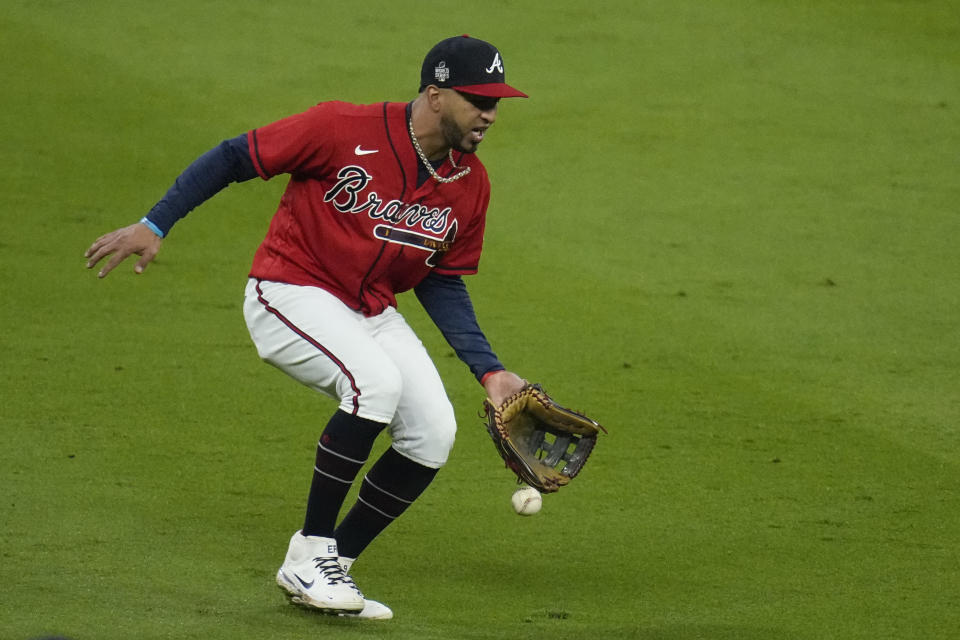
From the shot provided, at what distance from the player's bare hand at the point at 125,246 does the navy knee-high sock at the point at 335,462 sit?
0.70 meters

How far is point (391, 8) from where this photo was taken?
11.7m

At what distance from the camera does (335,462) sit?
393cm

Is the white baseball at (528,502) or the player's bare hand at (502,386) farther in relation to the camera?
the player's bare hand at (502,386)

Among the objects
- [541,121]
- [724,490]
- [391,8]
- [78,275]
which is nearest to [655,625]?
[724,490]

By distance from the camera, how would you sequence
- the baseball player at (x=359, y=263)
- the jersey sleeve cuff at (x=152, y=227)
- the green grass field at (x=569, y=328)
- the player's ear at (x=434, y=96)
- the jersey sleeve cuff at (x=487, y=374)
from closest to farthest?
the jersey sleeve cuff at (x=152, y=227), the baseball player at (x=359, y=263), the player's ear at (x=434, y=96), the jersey sleeve cuff at (x=487, y=374), the green grass field at (x=569, y=328)

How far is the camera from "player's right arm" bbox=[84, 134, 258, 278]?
12.2 feet

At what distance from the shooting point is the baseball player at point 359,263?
12.8 ft

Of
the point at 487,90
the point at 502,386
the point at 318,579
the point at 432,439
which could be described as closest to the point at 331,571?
the point at 318,579

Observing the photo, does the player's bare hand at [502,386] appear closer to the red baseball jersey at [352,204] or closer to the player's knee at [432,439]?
the player's knee at [432,439]

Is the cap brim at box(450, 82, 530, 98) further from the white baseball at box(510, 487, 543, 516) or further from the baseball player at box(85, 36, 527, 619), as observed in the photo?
the white baseball at box(510, 487, 543, 516)

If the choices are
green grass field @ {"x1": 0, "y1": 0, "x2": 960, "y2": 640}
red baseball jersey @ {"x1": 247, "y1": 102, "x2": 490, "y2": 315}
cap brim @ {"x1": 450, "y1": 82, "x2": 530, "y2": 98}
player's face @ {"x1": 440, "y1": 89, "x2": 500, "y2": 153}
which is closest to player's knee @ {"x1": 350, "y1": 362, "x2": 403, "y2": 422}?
red baseball jersey @ {"x1": 247, "y1": 102, "x2": 490, "y2": 315}

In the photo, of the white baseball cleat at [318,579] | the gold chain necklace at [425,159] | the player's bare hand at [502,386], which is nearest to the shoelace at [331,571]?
the white baseball cleat at [318,579]

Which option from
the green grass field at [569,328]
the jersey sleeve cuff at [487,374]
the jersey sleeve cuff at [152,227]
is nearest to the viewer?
the jersey sleeve cuff at [152,227]

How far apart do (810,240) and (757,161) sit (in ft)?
4.14
